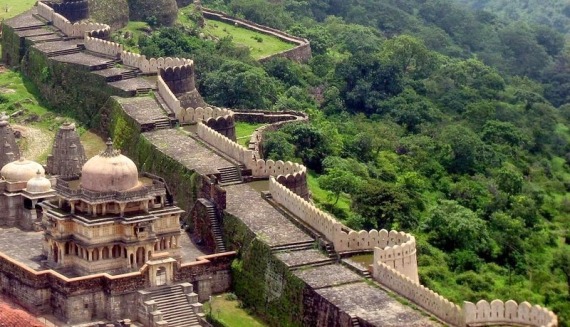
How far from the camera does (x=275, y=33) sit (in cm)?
10100

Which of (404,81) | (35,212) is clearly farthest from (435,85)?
(35,212)

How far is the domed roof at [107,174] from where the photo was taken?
56.0 meters

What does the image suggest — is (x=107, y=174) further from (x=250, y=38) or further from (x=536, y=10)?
(x=536, y=10)

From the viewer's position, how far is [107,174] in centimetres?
5600

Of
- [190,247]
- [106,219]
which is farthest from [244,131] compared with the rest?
[106,219]

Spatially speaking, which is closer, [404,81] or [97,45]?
[97,45]

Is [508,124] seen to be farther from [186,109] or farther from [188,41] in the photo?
[186,109]

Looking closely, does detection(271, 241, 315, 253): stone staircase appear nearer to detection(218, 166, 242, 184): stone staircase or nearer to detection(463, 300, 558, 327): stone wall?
detection(218, 166, 242, 184): stone staircase

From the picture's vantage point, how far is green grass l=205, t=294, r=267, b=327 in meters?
55.8

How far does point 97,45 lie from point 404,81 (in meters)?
21.2

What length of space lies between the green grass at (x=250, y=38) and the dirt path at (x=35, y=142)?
21.8 metres

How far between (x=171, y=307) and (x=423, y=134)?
34.9 meters

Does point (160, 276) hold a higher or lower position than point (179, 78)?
higher

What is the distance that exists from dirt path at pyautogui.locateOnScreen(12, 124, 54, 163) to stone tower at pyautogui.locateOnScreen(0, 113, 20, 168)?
4.76 m
